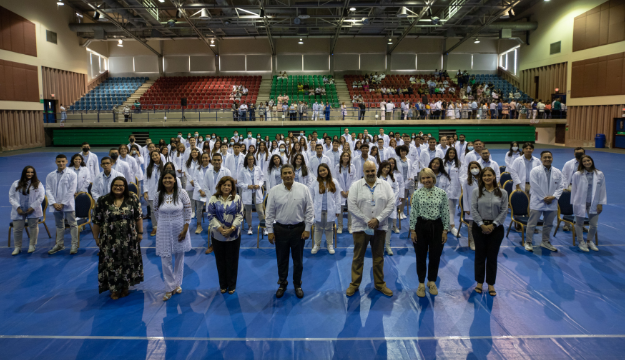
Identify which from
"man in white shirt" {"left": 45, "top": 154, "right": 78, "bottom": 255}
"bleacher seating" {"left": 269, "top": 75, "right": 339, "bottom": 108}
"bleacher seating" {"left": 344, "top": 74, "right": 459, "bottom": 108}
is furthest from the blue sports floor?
"bleacher seating" {"left": 269, "top": 75, "right": 339, "bottom": 108}

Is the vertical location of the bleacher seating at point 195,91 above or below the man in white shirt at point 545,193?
above

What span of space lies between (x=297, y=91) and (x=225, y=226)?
85.2ft

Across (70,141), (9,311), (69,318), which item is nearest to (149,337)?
(69,318)

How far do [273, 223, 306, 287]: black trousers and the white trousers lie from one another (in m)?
1.40

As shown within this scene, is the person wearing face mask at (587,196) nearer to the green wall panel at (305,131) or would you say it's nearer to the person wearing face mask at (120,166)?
the person wearing face mask at (120,166)

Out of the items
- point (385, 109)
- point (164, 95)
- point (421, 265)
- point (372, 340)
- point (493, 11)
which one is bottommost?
point (372, 340)

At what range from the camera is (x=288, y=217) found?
4.93m

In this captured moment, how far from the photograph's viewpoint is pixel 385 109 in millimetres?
24312

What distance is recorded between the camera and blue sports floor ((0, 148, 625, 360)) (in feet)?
12.9

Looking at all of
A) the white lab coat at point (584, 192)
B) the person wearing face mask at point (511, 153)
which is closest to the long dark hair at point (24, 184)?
the white lab coat at point (584, 192)

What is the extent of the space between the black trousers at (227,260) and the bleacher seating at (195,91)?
23.2 metres

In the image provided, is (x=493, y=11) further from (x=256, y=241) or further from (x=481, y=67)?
(x=256, y=241)

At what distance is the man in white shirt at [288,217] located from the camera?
4.92 meters

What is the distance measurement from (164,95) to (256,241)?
87.6 ft
